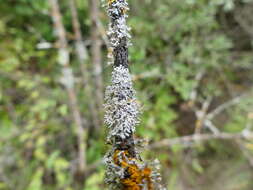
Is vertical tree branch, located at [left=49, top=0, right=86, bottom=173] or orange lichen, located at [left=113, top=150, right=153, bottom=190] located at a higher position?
vertical tree branch, located at [left=49, top=0, right=86, bottom=173]

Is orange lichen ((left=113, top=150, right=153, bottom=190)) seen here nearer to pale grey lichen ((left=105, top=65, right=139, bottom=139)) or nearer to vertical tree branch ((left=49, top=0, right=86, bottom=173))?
pale grey lichen ((left=105, top=65, right=139, bottom=139))

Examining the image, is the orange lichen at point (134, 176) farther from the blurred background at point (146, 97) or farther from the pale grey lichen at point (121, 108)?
the blurred background at point (146, 97)

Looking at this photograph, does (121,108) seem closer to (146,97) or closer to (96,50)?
(96,50)

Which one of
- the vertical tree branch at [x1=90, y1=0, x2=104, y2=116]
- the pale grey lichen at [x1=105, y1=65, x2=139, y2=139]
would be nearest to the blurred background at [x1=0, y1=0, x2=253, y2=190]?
the vertical tree branch at [x1=90, y1=0, x2=104, y2=116]

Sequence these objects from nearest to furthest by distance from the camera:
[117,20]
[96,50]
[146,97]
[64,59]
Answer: [117,20], [64,59], [96,50], [146,97]

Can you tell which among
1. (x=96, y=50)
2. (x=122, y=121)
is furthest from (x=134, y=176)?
(x=96, y=50)

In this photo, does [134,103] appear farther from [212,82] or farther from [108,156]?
[212,82]

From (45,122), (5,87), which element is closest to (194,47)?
(45,122)
